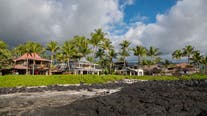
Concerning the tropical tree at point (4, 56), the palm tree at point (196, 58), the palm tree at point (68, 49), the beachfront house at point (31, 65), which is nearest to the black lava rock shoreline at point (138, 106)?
the tropical tree at point (4, 56)

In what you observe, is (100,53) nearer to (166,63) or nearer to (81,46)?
(81,46)

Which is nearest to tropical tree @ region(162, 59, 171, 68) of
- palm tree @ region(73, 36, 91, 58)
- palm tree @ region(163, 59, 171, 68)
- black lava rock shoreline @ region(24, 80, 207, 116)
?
palm tree @ region(163, 59, 171, 68)

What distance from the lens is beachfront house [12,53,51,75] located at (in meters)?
64.0

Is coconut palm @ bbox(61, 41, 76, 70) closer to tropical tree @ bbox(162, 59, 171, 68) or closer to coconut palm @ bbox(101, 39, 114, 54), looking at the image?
coconut palm @ bbox(101, 39, 114, 54)

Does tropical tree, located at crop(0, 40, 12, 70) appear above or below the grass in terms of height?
above

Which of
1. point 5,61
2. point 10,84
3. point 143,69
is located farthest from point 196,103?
point 143,69

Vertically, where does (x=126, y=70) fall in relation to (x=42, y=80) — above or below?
above

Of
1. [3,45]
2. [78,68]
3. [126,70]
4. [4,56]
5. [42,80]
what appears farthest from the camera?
[126,70]

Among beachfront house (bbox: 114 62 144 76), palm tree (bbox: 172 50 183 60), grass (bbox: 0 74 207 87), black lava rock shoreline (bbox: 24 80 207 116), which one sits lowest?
black lava rock shoreline (bbox: 24 80 207 116)

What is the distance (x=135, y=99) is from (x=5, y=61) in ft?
152

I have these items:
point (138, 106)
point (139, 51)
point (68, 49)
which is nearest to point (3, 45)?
point (68, 49)

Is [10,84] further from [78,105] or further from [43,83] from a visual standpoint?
[78,105]

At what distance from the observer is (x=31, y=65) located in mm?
66500

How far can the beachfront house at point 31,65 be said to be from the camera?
64.0m
